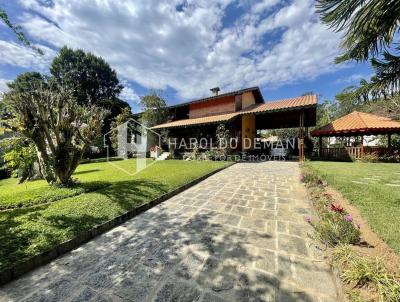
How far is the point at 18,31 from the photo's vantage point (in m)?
4.29

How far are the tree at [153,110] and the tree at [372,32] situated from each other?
72.9 feet

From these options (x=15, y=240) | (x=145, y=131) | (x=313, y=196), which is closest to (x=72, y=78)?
(x=145, y=131)

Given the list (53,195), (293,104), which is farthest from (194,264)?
(293,104)

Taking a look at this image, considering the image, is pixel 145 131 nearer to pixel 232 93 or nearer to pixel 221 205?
pixel 232 93

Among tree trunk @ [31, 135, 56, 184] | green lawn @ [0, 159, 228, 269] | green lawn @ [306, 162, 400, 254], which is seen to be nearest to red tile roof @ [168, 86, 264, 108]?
green lawn @ [306, 162, 400, 254]

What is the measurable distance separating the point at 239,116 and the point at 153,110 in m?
11.6

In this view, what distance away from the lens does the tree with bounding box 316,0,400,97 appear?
2.15m

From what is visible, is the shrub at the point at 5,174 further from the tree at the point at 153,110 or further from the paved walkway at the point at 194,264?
the paved walkway at the point at 194,264

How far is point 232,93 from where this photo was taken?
1795 cm

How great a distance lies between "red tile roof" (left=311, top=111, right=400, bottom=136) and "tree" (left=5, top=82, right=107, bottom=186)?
1653 centimetres

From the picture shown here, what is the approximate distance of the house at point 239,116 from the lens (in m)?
16.3

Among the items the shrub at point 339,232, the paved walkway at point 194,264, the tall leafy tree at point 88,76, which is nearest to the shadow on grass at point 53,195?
the paved walkway at point 194,264

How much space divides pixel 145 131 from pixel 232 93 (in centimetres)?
1147

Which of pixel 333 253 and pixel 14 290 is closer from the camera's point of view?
pixel 14 290
